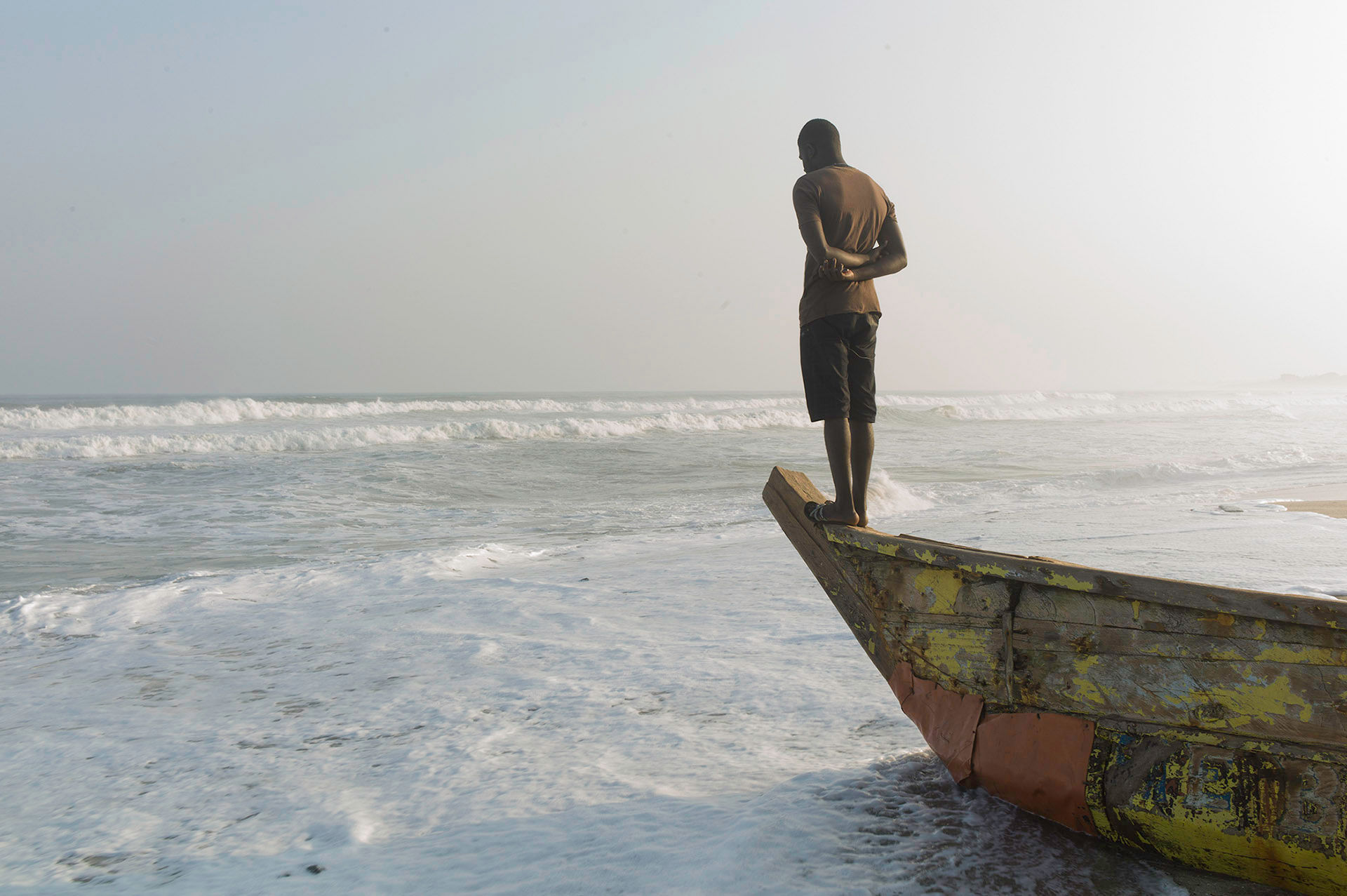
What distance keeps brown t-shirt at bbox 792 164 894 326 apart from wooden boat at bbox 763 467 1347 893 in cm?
83

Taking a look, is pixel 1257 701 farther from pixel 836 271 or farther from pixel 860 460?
pixel 836 271

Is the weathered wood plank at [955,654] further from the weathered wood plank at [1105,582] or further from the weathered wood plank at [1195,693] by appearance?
the weathered wood plank at [1105,582]

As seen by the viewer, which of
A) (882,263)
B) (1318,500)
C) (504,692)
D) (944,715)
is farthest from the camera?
(1318,500)

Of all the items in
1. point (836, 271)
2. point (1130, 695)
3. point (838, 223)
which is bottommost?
point (1130, 695)

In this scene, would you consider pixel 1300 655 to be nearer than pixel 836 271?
Yes

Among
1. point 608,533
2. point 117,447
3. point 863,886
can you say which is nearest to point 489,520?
point 608,533

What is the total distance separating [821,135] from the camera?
3174 mm

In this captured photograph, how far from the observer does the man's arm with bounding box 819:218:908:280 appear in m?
2.93

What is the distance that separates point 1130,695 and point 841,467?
109cm

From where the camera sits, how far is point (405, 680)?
4.15 m

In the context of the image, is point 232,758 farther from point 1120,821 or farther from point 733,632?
point 1120,821

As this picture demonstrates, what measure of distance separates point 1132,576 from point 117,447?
846 inches

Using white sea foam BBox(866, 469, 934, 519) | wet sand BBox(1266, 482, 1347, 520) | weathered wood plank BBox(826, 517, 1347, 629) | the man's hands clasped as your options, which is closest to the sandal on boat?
weathered wood plank BBox(826, 517, 1347, 629)

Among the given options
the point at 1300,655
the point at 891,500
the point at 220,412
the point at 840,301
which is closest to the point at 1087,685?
the point at 1300,655
